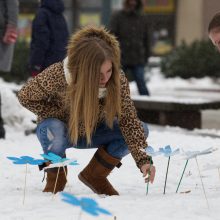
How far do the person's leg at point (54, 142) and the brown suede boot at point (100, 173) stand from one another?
17 cm

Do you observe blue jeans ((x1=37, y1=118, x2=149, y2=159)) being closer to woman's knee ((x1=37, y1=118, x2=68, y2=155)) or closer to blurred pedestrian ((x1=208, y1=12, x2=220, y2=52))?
woman's knee ((x1=37, y1=118, x2=68, y2=155))

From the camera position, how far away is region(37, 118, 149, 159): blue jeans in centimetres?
464

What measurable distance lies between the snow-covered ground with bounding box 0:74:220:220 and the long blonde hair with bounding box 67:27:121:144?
455mm

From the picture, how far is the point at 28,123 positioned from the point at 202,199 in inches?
173

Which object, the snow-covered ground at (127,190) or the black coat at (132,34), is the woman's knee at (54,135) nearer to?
the snow-covered ground at (127,190)

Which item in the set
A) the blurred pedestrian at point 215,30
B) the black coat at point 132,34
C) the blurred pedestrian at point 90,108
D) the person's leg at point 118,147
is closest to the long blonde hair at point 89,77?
the blurred pedestrian at point 90,108

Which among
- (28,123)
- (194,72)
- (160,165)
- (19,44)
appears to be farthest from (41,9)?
(194,72)

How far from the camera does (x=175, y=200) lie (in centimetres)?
425

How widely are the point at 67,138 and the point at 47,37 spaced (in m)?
Result: 3.39

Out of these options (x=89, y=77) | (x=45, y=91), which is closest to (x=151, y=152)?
(x=89, y=77)

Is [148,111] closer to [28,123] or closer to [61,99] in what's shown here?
[28,123]

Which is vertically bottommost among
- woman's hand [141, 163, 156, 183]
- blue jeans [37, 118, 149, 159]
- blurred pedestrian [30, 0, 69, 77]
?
woman's hand [141, 163, 156, 183]

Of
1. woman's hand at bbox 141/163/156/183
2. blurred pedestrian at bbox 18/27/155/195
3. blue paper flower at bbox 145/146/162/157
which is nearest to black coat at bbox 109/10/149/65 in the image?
blurred pedestrian at bbox 18/27/155/195

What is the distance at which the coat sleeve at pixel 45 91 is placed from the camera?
4563 mm
